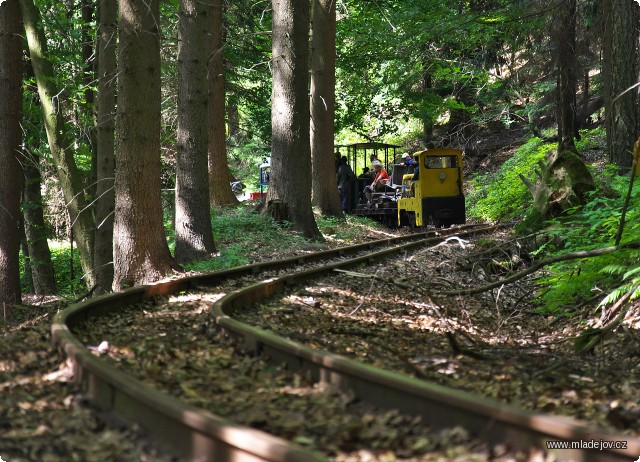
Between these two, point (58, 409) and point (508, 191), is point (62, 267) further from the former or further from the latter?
point (58, 409)

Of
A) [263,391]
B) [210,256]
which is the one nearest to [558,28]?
[210,256]

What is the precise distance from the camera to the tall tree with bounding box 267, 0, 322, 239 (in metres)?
16.7

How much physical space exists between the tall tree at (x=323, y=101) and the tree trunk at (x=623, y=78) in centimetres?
825

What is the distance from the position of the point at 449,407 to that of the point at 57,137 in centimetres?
1382

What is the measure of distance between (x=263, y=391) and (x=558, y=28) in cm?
1862

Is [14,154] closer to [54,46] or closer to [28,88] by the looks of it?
[28,88]

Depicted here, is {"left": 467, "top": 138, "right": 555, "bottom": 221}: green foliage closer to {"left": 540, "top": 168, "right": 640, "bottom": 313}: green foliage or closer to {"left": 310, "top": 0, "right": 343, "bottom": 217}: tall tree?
{"left": 310, "top": 0, "right": 343, "bottom": 217}: tall tree

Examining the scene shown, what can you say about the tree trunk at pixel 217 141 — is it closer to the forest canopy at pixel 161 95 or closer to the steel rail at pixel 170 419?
the forest canopy at pixel 161 95

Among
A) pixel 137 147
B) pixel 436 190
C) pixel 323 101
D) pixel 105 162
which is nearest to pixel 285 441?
pixel 137 147

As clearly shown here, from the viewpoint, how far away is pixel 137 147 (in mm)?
10875

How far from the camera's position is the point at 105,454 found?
3.54 meters

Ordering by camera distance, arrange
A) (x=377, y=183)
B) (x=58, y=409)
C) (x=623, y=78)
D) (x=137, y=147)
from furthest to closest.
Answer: (x=377, y=183)
(x=623, y=78)
(x=137, y=147)
(x=58, y=409)

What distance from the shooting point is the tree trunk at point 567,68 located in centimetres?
2056

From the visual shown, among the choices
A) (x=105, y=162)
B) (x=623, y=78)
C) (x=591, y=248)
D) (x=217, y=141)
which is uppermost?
(x=623, y=78)
